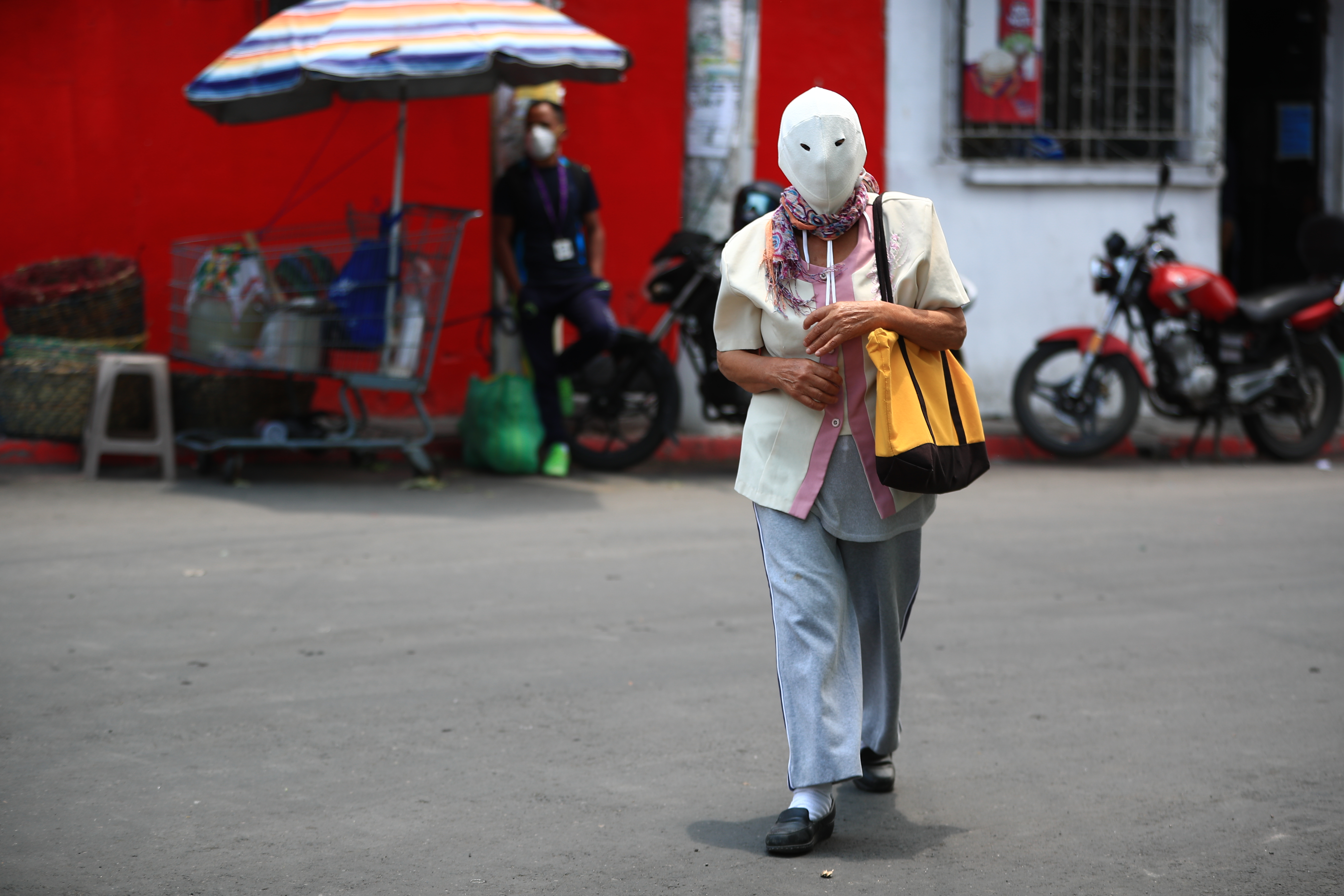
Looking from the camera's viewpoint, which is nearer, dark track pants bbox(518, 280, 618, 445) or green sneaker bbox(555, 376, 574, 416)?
dark track pants bbox(518, 280, 618, 445)

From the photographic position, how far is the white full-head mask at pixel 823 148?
3174 mm

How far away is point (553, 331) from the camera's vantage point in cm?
847

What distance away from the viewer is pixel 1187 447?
9969mm

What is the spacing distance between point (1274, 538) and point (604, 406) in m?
3.81

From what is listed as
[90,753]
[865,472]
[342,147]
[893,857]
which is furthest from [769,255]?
[342,147]

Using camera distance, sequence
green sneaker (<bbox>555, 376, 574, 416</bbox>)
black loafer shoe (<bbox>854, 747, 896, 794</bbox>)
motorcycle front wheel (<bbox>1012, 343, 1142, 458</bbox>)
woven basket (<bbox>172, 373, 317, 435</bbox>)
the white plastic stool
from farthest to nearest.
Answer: motorcycle front wheel (<bbox>1012, 343, 1142, 458</bbox>), green sneaker (<bbox>555, 376, 574, 416</bbox>), woven basket (<bbox>172, 373, 317, 435</bbox>), the white plastic stool, black loafer shoe (<bbox>854, 747, 896, 794</bbox>)

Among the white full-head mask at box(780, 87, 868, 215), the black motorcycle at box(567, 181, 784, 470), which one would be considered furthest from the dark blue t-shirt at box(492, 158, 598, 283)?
the white full-head mask at box(780, 87, 868, 215)

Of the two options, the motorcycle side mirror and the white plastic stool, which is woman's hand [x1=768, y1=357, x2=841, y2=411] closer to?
the white plastic stool

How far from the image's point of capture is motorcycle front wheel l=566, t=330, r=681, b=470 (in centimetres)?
856

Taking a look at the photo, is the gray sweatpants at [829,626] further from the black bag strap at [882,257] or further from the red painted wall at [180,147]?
the red painted wall at [180,147]

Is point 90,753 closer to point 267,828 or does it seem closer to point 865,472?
point 267,828

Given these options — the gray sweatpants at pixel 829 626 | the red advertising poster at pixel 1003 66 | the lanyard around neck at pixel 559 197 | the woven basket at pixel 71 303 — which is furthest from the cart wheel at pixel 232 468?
the red advertising poster at pixel 1003 66

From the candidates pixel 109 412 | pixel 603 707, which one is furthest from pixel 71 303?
pixel 603 707

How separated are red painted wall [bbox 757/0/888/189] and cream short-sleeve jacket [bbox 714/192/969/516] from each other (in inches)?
279
